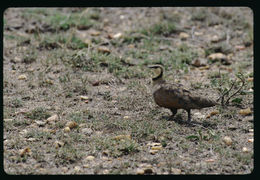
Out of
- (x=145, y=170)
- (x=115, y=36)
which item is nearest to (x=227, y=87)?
(x=145, y=170)

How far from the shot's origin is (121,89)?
28.7 feet

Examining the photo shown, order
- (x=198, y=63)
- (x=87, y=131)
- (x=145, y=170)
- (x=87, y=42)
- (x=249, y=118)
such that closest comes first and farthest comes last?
1. (x=145, y=170)
2. (x=87, y=131)
3. (x=249, y=118)
4. (x=198, y=63)
5. (x=87, y=42)

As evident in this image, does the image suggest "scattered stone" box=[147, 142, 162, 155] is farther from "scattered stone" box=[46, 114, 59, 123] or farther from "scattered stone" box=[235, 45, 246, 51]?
"scattered stone" box=[235, 45, 246, 51]

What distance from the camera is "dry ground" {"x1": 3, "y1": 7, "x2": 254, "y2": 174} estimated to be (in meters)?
6.30

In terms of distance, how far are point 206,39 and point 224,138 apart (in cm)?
487

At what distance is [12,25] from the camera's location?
11492mm

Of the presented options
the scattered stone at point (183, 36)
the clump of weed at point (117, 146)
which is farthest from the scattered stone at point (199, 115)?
the scattered stone at point (183, 36)

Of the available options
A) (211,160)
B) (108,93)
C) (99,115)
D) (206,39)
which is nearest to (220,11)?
(206,39)

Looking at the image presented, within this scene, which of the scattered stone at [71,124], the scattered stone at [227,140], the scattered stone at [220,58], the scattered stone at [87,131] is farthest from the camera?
the scattered stone at [220,58]

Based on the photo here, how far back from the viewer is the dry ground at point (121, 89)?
248 inches

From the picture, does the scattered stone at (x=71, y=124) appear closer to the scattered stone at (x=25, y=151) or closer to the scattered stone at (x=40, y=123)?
the scattered stone at (x=40, y=123)

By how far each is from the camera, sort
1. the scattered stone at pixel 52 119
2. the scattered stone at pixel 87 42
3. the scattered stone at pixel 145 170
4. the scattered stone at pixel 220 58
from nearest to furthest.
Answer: the scattered stone at pixel 145 170
the scattered stone at pixel 52 119
the scattered stone at pixel 220 58
the scattered stone at pixel 87 42

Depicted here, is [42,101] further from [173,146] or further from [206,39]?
[206,39]

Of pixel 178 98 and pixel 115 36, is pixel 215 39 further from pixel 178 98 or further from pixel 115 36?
pixel 178 98
